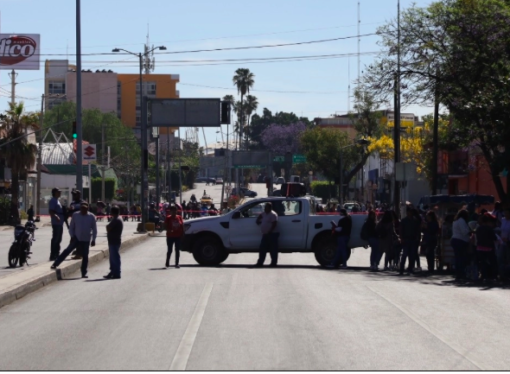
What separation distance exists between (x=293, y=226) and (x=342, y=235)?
66.9 inches

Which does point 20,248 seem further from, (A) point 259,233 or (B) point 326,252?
(B) point 326,252

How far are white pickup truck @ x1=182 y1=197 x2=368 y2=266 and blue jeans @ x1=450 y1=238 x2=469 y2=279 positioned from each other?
4124 mm

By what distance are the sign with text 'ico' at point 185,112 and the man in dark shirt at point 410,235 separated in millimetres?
28364

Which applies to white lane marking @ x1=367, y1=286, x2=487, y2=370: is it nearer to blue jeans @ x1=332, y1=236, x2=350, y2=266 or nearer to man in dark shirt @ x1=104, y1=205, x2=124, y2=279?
man in dark shirt @ x1=104, y1=205, x2=124, y2=279

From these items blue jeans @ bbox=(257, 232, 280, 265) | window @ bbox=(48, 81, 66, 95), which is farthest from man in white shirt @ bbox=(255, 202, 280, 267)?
window @ bbox=(48, 81, 66, 95)

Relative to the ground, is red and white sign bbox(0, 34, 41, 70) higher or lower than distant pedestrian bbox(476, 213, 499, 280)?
higher

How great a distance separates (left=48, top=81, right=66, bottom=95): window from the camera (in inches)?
5768

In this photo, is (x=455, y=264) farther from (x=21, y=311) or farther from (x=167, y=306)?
(x=21, y=311)

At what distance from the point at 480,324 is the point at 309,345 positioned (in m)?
3.51

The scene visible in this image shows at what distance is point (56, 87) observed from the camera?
5792 inches

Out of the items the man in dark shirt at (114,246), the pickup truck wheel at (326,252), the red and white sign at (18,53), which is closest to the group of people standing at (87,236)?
the man in dark shirt at (114,246)

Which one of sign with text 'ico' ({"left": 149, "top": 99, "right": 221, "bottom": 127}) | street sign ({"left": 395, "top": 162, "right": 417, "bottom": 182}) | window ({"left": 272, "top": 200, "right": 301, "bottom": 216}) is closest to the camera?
window ({"left": 272, "top": 200, "right": 301, "bottom": 216})

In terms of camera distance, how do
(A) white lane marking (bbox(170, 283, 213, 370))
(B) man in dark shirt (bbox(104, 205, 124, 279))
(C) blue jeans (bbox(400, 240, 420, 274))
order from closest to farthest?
(A) white lane marking (bbox(170, 283, 213, 370)) → (B) man in dark shirt (bbox(104, 205, 124, 279)) → (C) blue jeans (bbox(400, 240, 420, 274))

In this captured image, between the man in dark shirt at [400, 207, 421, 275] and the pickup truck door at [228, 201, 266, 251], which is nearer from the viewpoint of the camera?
the man in dark shirt at [400, 207, 421, 275]
